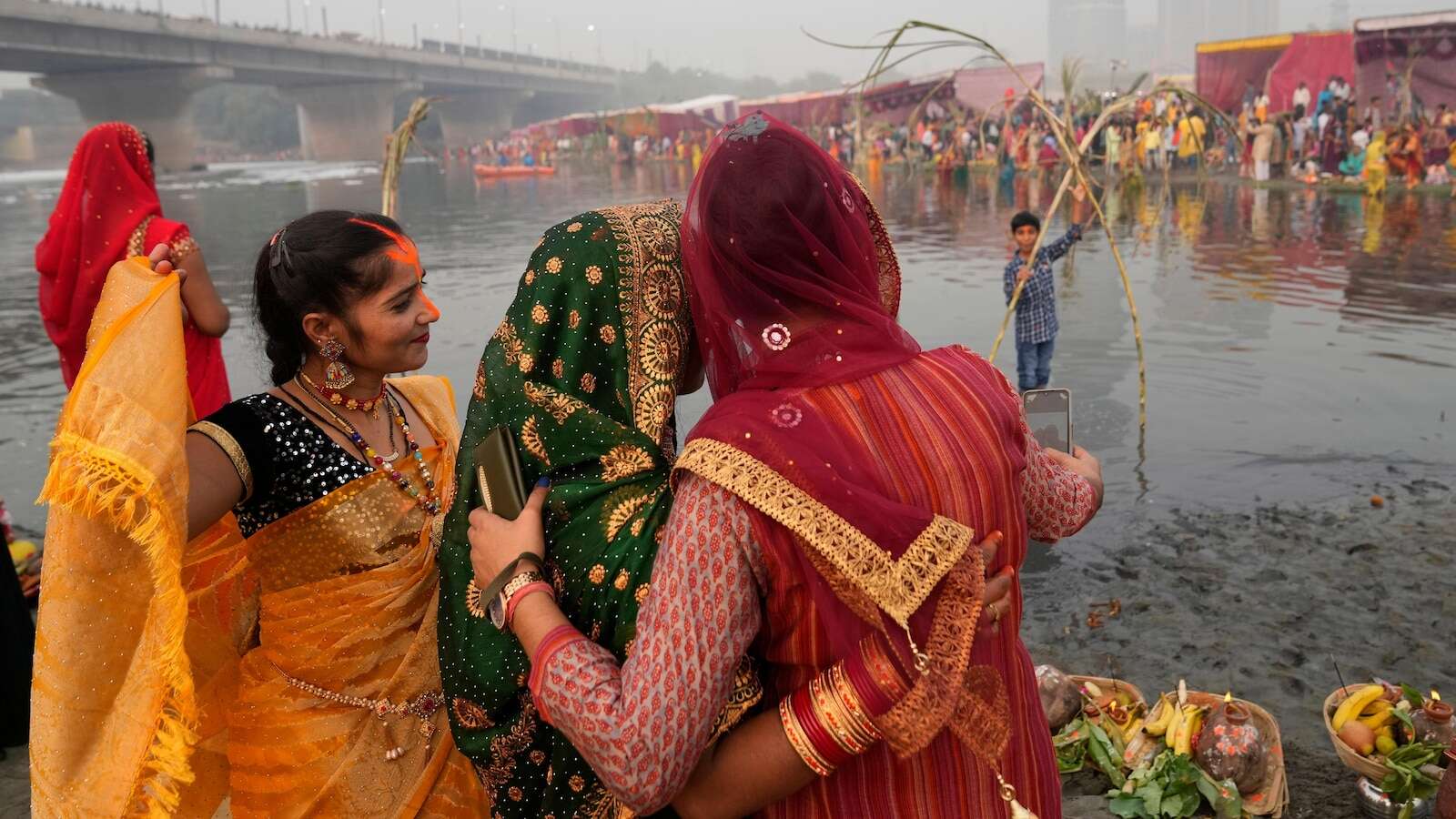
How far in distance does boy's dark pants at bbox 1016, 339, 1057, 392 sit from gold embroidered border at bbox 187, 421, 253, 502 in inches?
246

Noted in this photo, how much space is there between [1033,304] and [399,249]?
5839mm

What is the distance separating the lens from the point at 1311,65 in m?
22.0

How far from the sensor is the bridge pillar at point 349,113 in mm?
61000

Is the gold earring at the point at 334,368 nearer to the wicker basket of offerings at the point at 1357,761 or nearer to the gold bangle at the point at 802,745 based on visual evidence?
the gold bangle at the point at 802,745

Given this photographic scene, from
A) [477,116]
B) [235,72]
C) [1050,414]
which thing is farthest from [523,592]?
[477,116]

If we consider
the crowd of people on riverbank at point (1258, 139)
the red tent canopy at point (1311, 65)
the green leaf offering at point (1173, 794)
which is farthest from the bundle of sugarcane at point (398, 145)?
the red tent canopy at point (1311, 65)

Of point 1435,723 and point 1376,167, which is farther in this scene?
point 1376,167

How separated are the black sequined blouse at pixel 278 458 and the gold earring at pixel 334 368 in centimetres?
9

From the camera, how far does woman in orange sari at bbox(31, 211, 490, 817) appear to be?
5.49ft

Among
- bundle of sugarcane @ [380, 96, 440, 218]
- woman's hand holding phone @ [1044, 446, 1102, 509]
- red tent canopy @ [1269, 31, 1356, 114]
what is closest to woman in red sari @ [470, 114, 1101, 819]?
woman's hand holding phone @ [1044, 446, 1102, 509]

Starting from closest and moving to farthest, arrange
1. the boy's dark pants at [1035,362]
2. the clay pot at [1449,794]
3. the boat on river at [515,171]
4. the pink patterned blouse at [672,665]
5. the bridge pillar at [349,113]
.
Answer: the pink patterned blouse at [672,665] < the clay pot at [1449,794] < the boy's dark pants at [1035,362] < the boat on river at [515,171] < the bridge pillar at [349,113]

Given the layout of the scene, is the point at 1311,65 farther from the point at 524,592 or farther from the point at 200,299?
the point at 524,592

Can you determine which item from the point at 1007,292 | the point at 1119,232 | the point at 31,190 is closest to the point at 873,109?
the point at 1119,232

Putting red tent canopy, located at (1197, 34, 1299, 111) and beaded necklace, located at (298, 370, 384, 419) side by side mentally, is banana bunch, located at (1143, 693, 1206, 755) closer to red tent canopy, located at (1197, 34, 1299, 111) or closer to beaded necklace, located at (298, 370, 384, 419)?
beaded necklace, located at (298, 370, 384, 419)
